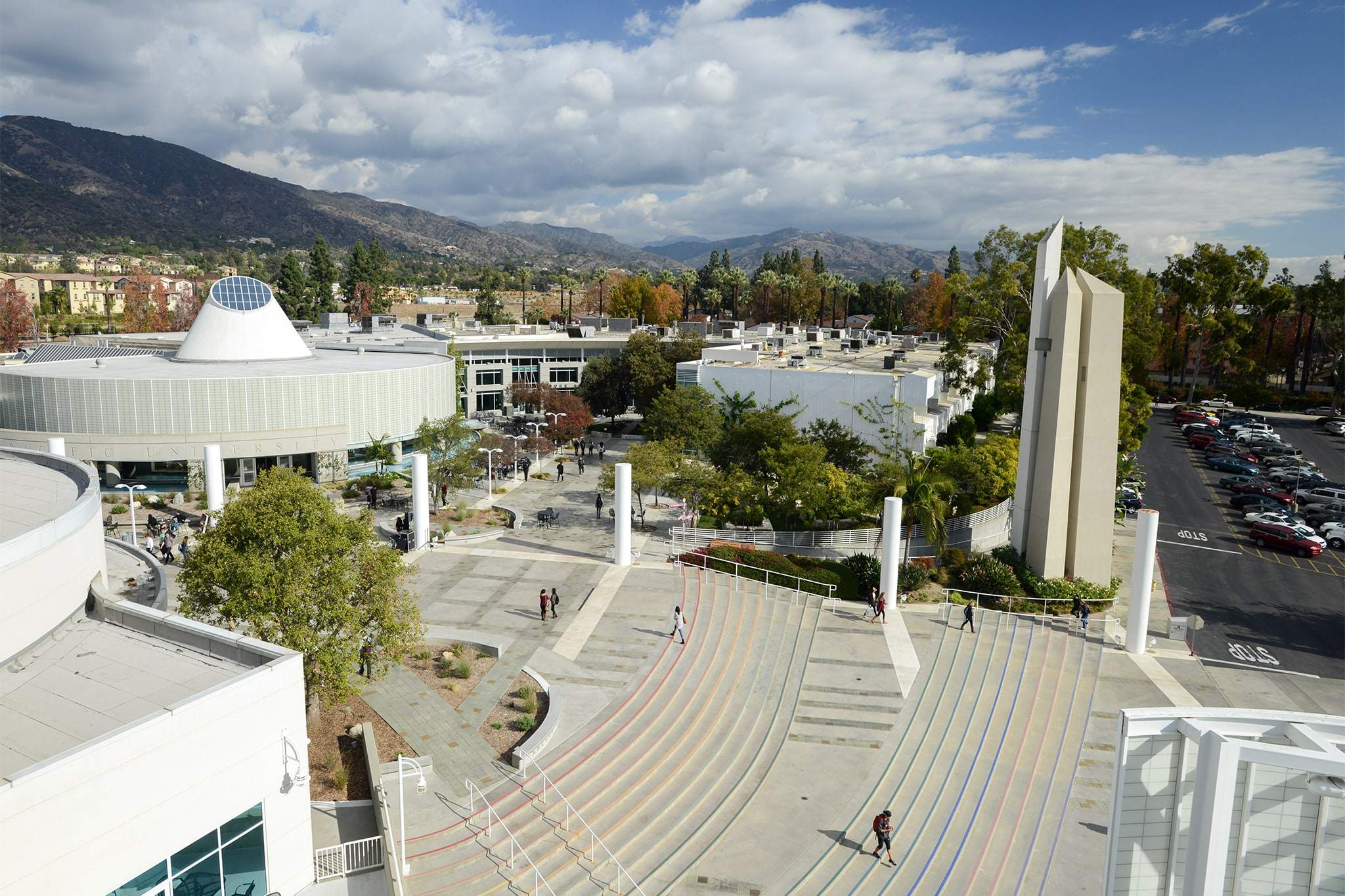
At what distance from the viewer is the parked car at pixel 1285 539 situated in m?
37.7

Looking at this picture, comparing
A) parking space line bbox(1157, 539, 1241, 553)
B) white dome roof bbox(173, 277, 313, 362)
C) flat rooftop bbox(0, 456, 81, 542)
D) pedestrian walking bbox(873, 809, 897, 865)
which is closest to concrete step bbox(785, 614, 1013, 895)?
pedestrian walking bbox(873, 809, 897, 865)

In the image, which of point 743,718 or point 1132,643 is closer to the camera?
point 743,718

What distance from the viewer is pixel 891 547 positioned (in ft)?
92.5

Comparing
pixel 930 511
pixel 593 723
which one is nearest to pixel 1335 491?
pixel 930 511

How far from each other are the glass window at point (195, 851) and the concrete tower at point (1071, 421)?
87.1 feet

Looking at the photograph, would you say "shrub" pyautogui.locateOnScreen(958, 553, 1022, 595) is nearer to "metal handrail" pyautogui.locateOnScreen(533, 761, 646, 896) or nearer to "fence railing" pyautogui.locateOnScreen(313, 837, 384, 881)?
"metal handrail" pyautogui.locateOnScreen(533, 761, 646, 896)

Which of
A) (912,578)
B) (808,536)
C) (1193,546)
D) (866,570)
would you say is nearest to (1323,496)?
(1193,546)

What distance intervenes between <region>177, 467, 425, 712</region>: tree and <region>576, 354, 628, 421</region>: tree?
44579mm

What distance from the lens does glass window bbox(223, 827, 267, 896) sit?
1191cm

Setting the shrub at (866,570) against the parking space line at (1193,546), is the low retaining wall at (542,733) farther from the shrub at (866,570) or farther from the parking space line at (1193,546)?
the parking space line at (1193,546)

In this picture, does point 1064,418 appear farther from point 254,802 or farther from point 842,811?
point 254,802

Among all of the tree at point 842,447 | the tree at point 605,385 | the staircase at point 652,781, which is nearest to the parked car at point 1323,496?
the tree at point 842,447

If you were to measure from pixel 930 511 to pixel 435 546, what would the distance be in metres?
20.3

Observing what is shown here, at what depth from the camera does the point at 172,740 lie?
421 inches
